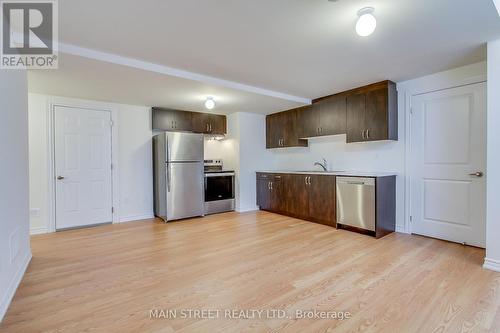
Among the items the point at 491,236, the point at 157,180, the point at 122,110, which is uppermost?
the point at 122,110

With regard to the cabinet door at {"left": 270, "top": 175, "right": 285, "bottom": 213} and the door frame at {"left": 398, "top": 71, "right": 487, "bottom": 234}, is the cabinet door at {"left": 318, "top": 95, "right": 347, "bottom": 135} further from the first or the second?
the cabinet door at {"left": 270, "top": 175, "right": 285, "bottom": 213}

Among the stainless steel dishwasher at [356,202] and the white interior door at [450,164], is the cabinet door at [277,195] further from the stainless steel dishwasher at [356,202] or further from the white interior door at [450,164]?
the white interior door at [450,164]

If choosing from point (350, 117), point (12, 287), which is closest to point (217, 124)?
point (350, 117)

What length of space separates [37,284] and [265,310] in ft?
6.83

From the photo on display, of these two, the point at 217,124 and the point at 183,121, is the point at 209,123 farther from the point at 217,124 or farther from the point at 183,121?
the point at 183,121

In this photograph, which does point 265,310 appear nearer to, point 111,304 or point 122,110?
point 111,304

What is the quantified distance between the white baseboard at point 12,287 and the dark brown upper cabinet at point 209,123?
136 inches

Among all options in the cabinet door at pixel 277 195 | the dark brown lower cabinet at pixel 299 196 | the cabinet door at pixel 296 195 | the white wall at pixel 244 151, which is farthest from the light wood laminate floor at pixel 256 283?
the white wall at pixel 244 151

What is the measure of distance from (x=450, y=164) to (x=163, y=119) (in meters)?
4.77

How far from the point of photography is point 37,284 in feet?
7.20

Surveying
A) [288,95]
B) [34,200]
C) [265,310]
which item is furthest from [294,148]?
[34,200]

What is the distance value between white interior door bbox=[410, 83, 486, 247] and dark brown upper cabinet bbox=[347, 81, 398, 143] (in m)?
0.29

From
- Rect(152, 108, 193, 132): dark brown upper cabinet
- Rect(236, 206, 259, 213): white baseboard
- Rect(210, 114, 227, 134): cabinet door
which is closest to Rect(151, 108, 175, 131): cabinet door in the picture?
Rect(152, 108, 193, 132): dark brown upper cabinet
